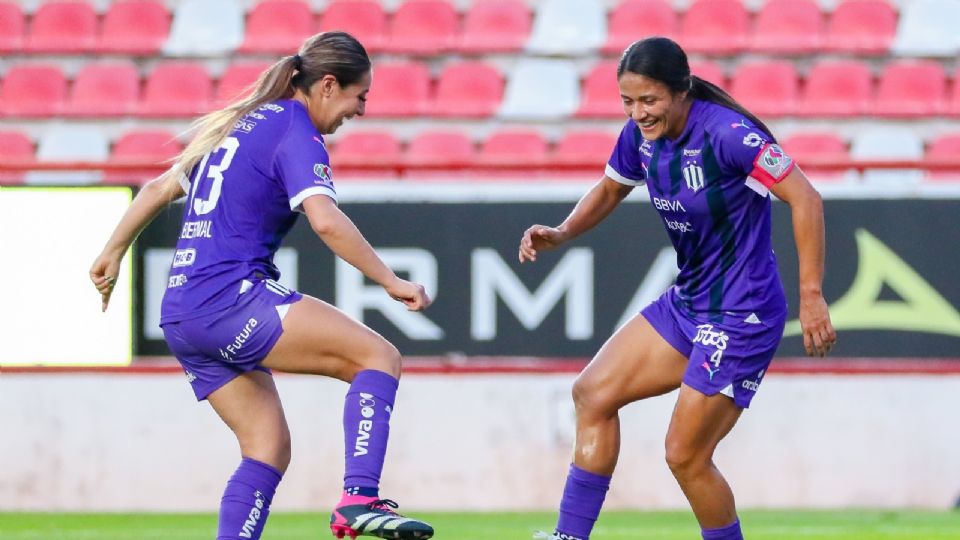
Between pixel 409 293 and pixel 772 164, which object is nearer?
pixel 409 293

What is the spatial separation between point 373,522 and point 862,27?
30.0ft

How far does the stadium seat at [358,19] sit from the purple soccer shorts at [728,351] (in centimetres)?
782

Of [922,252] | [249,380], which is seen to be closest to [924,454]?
[922,252]

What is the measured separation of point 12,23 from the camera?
517 inches

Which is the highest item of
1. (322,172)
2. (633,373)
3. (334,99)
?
(334,99)

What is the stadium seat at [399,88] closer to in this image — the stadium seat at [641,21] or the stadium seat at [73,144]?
the stadium seat at [641,21]

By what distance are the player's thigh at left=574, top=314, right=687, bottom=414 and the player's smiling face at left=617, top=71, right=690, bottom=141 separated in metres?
0.75

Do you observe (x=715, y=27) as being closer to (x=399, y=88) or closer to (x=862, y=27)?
(x=862, y=27)

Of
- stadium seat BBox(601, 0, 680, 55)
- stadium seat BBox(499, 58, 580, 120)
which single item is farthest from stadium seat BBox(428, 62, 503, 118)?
stadium seat BBox(601, 0, 680, 55)

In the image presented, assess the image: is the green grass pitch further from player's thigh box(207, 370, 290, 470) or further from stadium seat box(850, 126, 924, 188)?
stadium seat box(850, 126, 924, 188)

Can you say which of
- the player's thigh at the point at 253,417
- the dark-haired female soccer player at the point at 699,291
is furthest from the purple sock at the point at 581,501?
the player's thigh at the point at 253,417

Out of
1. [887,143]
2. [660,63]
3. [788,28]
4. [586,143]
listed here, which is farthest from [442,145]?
[660,63]

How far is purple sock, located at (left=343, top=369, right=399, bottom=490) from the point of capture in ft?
15.5

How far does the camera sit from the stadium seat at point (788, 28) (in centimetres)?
1230
